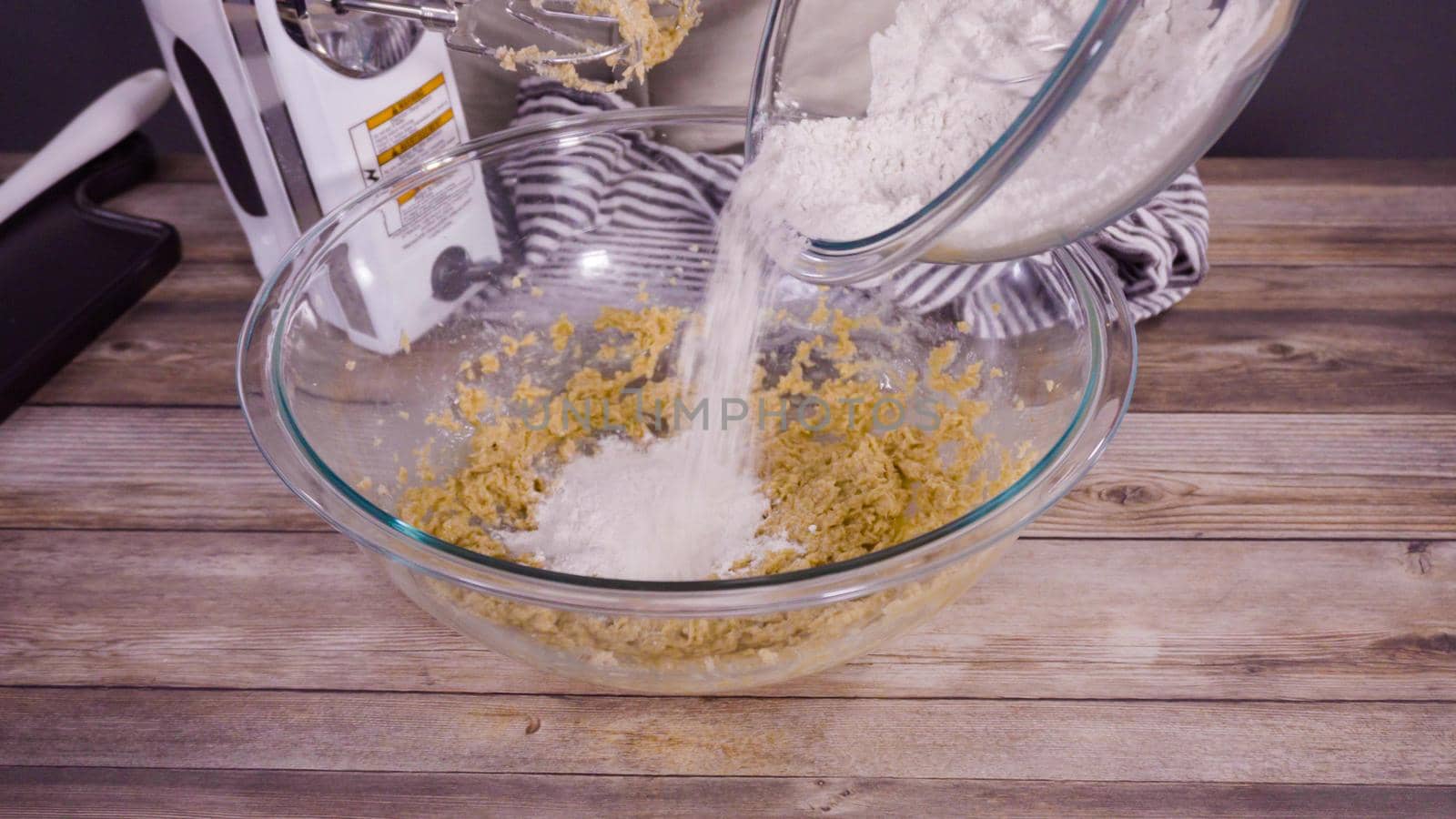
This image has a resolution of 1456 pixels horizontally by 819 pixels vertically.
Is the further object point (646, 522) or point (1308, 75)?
point (1308, 75)

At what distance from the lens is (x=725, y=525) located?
92cm

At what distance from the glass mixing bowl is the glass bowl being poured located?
16cm

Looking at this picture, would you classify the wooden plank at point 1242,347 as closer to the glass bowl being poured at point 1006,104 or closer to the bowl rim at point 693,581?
the bowl rim at point 693,581

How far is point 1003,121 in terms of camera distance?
0.70 m

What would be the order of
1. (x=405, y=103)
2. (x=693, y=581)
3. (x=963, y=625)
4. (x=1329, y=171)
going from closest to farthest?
(x=693, y=581) < (x=963, y=625) < (x=405, y=103) < (x=1329, y=171)

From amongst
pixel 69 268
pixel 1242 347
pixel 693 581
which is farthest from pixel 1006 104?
pixel 69 268

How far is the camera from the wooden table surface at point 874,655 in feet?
2.52

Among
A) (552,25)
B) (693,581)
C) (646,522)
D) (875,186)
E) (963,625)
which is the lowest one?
(963,625)

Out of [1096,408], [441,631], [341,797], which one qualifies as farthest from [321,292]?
[1096,408]

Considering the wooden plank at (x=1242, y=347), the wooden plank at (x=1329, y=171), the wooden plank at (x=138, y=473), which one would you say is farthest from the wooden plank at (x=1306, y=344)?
the wooden plank at (x=138, y=473)

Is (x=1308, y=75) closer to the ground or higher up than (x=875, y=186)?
closer to the ground

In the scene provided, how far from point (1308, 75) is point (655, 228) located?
1262 mm

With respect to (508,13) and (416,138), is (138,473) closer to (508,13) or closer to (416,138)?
(416,138)

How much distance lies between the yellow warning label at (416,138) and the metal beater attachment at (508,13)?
155 mm
